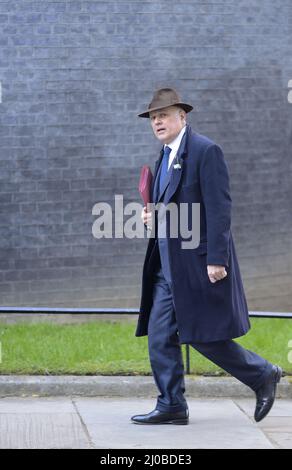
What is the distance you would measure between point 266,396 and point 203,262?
872 millimetres

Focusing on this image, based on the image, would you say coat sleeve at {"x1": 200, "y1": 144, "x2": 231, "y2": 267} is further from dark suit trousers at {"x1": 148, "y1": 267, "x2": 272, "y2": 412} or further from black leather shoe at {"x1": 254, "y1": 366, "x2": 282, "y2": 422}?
black leather shoe at {"x1": 254, "y1": 366, "x2": 282, "y2": 422}

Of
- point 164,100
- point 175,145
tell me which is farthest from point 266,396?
point 164,100

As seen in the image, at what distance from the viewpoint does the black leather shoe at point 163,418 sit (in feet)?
21.9

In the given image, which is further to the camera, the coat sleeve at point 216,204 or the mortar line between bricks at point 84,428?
the coat sleeve at point 216,204

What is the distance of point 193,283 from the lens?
259 inches

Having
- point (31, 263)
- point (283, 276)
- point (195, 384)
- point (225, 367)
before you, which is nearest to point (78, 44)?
point (31, 263)

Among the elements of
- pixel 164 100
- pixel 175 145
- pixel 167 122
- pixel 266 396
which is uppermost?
pixel 164 100

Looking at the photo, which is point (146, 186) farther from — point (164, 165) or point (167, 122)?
point (167, 122)

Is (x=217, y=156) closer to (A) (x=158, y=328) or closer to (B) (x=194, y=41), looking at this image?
(A) (x=158, y=328)

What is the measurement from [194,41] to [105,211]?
1921 mm

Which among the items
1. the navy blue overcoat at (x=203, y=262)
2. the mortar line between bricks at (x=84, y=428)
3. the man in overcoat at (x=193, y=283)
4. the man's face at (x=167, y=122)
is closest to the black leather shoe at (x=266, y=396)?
the man in overcoat at (x=193, y=283)

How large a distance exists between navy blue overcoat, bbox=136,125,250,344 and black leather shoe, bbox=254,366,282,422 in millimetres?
330

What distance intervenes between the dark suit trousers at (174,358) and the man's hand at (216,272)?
358 mm

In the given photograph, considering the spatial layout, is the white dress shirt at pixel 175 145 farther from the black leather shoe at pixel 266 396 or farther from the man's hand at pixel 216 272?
the black leather shoe at pixel 266 396
